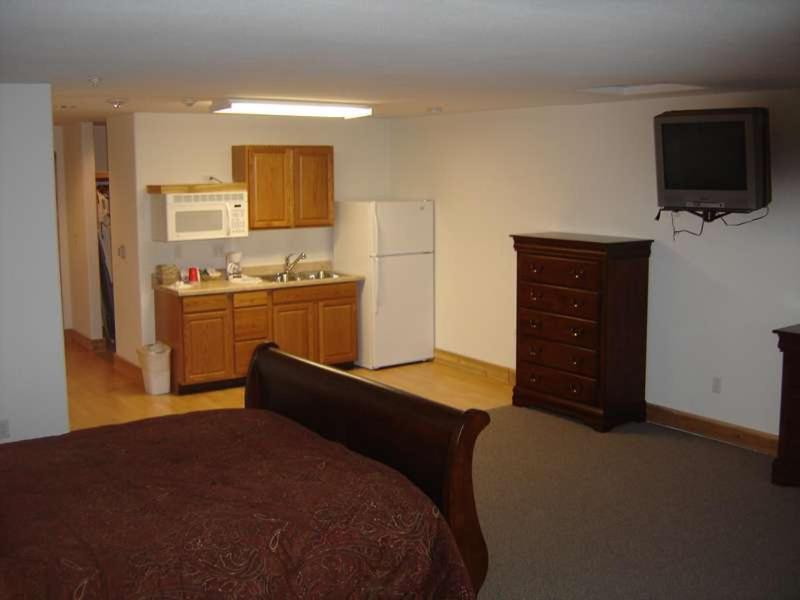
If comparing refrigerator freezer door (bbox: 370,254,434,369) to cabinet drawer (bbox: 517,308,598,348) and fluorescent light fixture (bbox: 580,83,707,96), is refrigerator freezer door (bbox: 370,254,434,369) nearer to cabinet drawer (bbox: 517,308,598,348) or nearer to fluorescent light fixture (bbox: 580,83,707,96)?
cabinet drawer (bbox: 517,308,598,348)

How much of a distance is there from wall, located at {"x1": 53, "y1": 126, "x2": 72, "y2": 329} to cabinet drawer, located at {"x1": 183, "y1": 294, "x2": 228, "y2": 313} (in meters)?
2.78

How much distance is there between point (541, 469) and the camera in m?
5.51

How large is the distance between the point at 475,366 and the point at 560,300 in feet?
5.56

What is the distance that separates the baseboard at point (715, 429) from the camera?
5.72 metres

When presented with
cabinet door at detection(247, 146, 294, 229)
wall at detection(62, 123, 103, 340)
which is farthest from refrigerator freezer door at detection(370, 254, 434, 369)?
wall at detection(62, 123, 103, 340)

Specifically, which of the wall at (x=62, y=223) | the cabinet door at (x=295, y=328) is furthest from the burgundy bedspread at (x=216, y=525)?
the wall at (x=62, y=223)

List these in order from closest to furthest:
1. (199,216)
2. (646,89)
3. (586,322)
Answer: (646,89) → (586,322) → (199,216)

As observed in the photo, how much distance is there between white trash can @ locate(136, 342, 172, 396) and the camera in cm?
725

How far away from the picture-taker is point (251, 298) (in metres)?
7.52

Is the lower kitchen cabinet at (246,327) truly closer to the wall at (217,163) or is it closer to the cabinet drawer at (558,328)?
the wall at (217,163)

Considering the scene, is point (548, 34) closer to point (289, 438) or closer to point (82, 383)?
point (289, 438)

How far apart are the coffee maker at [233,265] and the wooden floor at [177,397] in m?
1.01

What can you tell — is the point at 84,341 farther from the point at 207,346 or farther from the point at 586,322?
the point at 586,322

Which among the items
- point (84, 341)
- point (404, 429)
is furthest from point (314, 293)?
point (404, 429)
